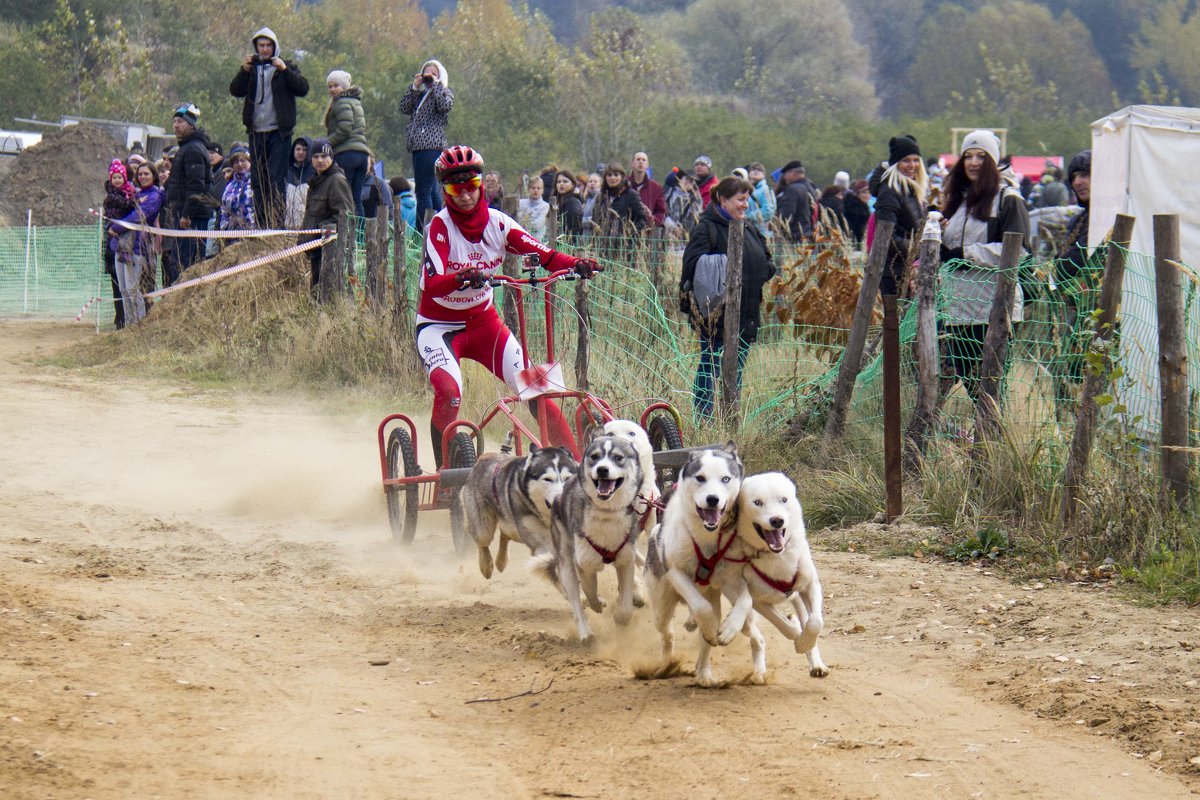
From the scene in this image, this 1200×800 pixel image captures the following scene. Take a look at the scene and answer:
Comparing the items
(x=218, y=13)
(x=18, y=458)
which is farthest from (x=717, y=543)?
(x=218, y=13)

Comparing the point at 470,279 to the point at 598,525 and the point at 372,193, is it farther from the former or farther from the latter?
the point at 372,193

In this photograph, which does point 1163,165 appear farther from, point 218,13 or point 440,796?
point 218,13

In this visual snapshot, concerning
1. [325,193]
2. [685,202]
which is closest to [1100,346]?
[325,193]

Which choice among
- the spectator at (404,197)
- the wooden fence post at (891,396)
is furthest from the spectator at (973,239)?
the spectator at (404,197)

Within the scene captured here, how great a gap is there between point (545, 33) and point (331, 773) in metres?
47.3

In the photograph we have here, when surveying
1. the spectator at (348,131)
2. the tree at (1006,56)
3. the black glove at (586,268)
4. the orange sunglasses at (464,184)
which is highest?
the tree at (1006,56)

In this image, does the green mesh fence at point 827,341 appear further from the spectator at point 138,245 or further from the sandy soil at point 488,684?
the spectator at point 138,245

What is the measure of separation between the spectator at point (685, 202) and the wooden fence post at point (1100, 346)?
1039 cm

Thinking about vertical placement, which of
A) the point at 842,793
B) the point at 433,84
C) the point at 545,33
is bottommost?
the point at 842,793

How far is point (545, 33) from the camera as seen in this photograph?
165ft

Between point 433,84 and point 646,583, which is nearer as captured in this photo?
point 646,583

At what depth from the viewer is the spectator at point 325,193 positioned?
15375mm

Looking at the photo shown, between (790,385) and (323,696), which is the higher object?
(790,385)

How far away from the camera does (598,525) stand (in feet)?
21.2
